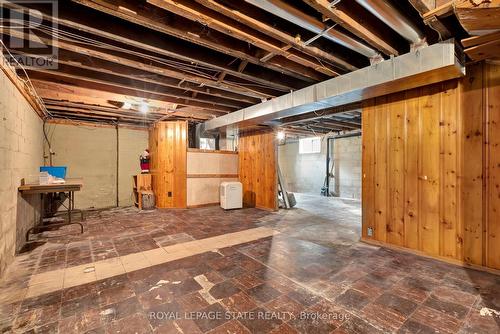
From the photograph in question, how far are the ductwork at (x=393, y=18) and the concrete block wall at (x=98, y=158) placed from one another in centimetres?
639

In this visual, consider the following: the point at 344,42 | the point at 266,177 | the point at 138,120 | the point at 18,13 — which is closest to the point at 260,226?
the point at 266,177

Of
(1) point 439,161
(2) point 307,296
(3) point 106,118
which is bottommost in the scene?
(2) point 307,296

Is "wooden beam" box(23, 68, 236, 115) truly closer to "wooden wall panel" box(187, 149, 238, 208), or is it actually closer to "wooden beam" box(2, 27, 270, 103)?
"wooden beam" box(2, 27, 270, 103)

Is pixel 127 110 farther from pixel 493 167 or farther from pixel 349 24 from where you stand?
pixel 493 167

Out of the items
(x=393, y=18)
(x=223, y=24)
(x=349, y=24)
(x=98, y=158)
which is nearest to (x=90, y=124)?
(x=98, y=158)

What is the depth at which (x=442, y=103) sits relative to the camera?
8.80 ft

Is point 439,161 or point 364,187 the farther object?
point 364,187

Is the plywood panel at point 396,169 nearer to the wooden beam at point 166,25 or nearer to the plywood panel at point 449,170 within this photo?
the plywood panel at point 449,170

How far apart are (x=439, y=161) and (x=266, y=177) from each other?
3658 mm

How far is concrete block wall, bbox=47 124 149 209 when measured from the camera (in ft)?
18.0

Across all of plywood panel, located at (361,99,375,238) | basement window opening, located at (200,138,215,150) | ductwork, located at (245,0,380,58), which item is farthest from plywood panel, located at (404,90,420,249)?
basement window opening, located at (200,138,215,150)

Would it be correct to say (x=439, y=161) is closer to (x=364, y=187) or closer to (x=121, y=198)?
(x=364, y=187)

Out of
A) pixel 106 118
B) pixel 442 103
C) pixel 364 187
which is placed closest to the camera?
pixel 442 103

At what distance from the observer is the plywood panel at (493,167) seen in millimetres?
2361
